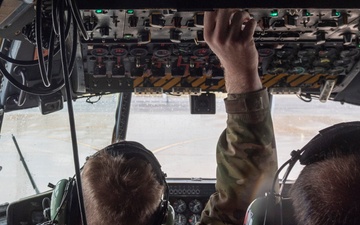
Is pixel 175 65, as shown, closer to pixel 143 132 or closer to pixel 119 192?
pixel 143 132

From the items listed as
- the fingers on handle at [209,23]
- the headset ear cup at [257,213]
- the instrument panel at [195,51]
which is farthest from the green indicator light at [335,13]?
the headset ear cup at [257,213]

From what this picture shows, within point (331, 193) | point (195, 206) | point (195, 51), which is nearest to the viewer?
point (331, 193)

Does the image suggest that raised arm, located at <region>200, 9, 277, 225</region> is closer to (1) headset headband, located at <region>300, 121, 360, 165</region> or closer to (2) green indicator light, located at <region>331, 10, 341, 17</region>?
(1) headset headband, located at <region>300, 121, 360, 165</region>

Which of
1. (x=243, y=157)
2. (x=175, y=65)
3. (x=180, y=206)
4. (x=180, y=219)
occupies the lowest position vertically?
(x=180, y=219)

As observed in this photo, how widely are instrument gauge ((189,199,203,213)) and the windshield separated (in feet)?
1.25

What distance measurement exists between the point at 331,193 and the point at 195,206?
9.25 ft

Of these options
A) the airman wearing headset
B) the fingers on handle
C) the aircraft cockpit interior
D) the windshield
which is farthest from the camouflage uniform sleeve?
the windshield

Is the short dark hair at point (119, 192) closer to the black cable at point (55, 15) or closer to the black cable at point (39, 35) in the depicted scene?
the black cable at point (39, 35)

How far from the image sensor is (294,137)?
413cm

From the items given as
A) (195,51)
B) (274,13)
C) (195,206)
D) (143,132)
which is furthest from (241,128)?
(143,132)

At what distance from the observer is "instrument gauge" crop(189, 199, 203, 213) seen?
12.3 ft

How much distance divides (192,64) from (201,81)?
26cm

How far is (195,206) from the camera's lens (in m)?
3.76

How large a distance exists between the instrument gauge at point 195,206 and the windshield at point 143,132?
380 millimetres
